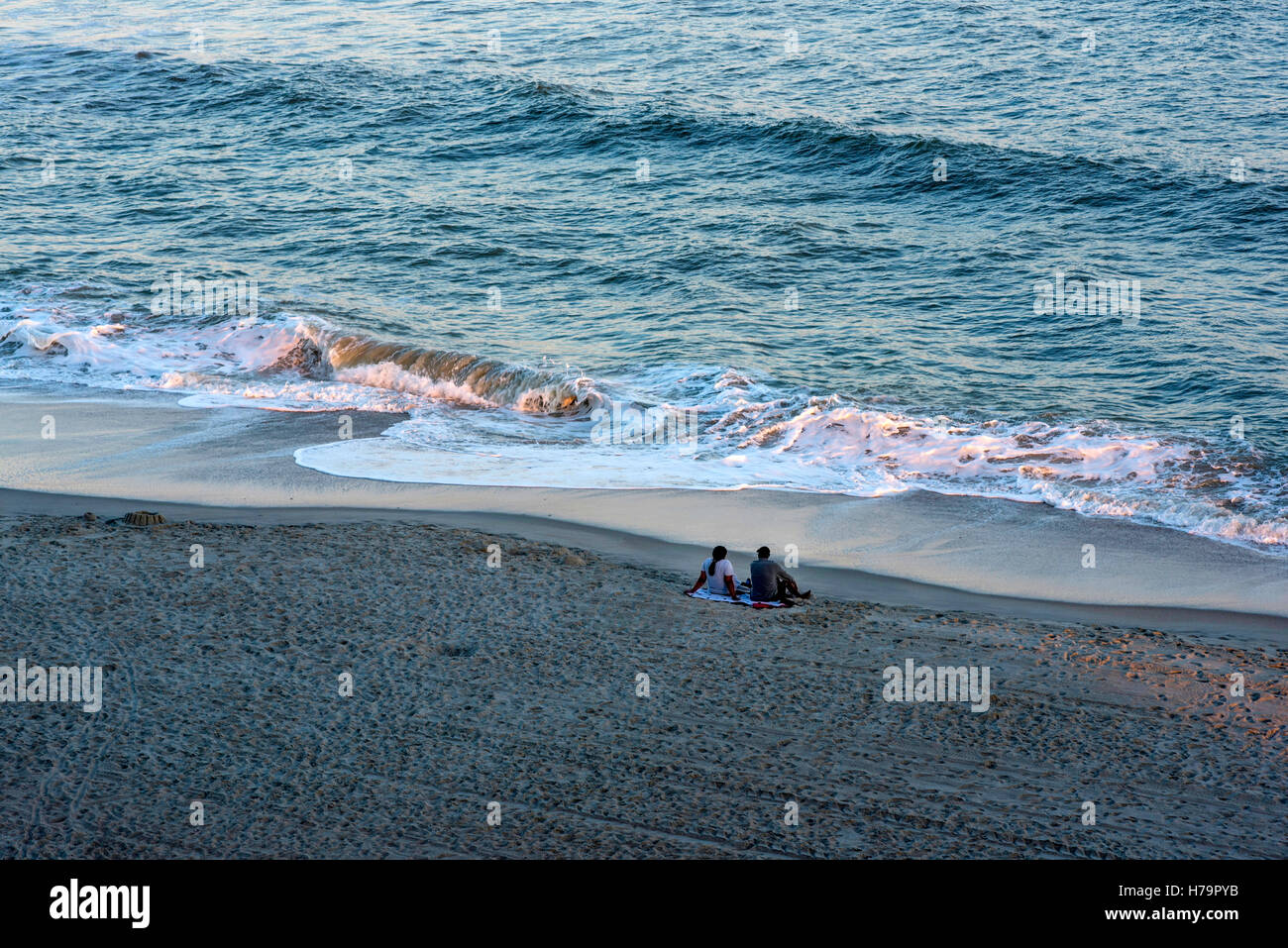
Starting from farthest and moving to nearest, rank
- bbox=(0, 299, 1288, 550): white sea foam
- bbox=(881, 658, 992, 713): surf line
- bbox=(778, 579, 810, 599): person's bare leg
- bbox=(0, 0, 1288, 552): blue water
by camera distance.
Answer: bbox=(0, 0, 1288, 552): blue water < bbox=(0, 299, 1288, 550): white sea foam < bbox=(778, 579, 810, 599): person's bare leg < bbox=(881, 658, 992, 713): surf line

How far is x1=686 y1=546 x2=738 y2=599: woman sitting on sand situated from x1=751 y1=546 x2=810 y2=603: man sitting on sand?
0.19 metres

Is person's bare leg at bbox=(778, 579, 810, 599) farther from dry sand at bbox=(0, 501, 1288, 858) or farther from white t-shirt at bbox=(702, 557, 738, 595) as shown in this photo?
white t-shirt at bbox=(702, 557, 738, 595)

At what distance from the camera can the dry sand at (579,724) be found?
7418 mm

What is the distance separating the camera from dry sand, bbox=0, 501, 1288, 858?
7.42 metres

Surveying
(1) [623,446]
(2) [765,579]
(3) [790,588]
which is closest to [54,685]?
(2) [765,579]

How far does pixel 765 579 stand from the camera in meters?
10.7

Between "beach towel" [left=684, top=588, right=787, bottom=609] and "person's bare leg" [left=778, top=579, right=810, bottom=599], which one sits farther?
"person's bare leg" [left=778, top=579, right=810, bottom=599]

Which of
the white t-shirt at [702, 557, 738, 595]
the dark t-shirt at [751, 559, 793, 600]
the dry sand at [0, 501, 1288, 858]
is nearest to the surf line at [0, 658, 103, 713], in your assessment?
the dry sand at [0, 501, 1288, 858]

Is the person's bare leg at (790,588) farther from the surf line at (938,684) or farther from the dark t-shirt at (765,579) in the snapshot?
the surf line at (938,684)

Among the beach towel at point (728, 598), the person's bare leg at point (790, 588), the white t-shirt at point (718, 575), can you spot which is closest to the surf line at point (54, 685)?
the beach towel at point (728, 598)

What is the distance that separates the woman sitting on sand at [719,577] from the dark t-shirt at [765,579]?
186 millimetres

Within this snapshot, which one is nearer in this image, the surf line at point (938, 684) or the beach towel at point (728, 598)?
the surf line at point (938, 684)
